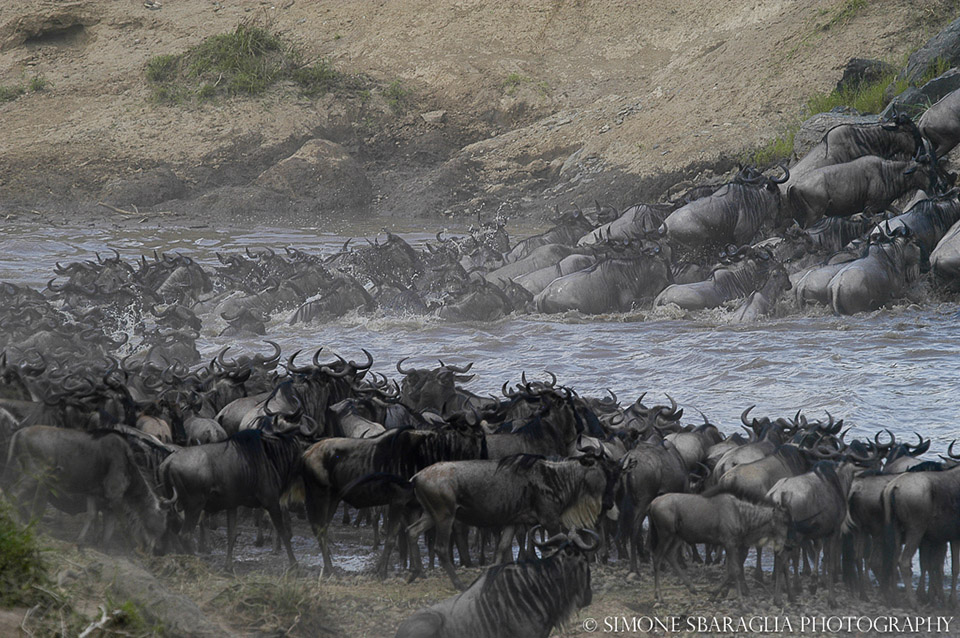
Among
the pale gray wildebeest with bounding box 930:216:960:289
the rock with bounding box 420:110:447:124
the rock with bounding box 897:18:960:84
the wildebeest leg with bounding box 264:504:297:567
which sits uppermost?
the rock with bounding box 420:110:447:124

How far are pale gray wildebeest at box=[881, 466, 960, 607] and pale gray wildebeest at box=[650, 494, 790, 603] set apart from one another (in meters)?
0.46

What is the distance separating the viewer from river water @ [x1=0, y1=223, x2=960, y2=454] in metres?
7.82

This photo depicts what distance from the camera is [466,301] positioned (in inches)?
447

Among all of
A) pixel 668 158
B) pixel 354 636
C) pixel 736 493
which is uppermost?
pixel 668 158

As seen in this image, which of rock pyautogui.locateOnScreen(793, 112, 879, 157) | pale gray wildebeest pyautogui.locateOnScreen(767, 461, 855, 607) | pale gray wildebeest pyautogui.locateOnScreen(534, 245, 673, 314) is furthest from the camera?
rock pyautogui.locateOnScreen(793, 112, 879, 157)

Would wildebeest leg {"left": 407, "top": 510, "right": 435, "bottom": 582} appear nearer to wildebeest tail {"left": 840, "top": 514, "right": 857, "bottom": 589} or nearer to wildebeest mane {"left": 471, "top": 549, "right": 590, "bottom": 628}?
wildebeest mane {"left": 471, "top": 549, "right": 590, "bottom": 628}

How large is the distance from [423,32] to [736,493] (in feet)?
77.6

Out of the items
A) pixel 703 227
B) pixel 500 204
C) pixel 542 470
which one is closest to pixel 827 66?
pixel 500 204

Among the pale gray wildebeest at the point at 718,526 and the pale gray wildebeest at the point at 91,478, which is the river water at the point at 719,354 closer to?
the pale gray wildebeest at the point at 718,526

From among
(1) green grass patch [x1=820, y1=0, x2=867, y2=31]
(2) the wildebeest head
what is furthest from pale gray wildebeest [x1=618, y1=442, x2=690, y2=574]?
(1) green grass patch [x1=820, y1=0, x2=867, y2=31]

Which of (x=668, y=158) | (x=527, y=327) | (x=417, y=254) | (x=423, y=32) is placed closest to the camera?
(x=527, y=327)

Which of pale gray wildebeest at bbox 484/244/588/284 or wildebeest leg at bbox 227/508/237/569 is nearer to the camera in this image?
wildebeest leg at bbox 227/508/237/569

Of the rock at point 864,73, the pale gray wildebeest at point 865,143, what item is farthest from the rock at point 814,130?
the rock at point 864,73

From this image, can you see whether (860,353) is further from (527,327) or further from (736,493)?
(736,493)
